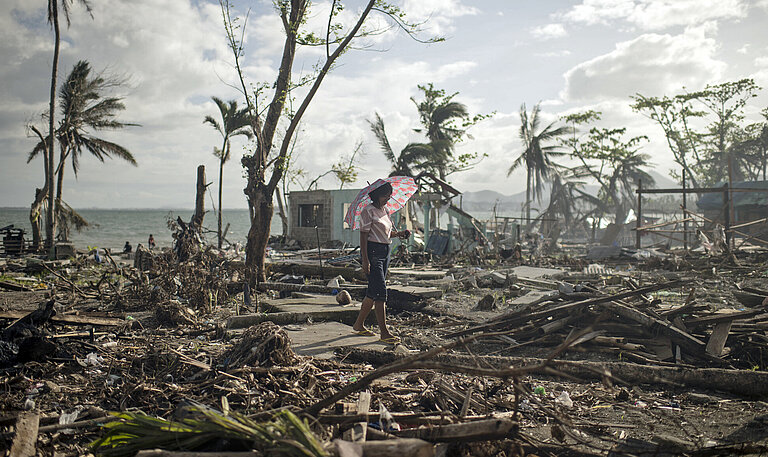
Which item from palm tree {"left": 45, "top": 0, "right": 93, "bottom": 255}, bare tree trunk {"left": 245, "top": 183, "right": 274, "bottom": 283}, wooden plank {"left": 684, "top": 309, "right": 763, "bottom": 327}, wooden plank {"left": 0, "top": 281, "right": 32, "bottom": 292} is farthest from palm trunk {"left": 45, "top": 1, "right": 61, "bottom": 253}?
wooden plank {"left": 684, "top": 309, "right": 763, "bottom": 327}

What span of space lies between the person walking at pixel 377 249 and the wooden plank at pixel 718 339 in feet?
9.77

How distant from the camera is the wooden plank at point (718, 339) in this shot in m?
4.35

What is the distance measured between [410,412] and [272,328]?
1.57 meters

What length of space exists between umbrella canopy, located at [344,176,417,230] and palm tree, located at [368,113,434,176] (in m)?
17.6

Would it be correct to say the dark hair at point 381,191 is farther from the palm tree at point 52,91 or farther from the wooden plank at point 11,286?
the palm tree at point 52,91

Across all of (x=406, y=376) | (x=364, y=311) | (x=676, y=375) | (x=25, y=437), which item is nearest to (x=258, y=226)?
(x=364, y=311)

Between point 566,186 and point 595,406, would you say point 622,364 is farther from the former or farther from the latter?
point 566,186

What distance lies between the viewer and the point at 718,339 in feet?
14.5

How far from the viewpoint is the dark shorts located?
5.17 metres

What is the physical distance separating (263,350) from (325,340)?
1.39 metres

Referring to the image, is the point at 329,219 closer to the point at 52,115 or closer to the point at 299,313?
the point at 52,115

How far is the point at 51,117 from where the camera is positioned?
17078mm

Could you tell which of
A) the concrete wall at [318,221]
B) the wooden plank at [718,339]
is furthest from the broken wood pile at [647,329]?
the concrete wall at [318,221]

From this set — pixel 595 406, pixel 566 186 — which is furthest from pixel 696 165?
pixel 595 406
